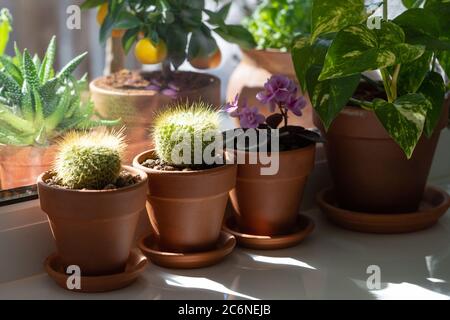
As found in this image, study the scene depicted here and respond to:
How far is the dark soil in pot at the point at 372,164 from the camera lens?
1.47m

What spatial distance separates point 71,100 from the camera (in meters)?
1.45

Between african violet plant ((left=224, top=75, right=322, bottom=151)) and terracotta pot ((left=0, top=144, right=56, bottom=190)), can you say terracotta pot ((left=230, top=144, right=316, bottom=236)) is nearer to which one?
african violet plant ((left=224, top=75, right=322, bottom=151))

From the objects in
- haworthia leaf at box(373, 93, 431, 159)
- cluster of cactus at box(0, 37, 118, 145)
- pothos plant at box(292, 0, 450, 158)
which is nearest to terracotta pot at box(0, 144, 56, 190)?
cluster of cactus at box(0, 37, 118, 145)

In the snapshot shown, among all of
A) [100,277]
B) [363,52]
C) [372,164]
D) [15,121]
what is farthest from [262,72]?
[100,277]

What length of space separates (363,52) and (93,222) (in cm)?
50

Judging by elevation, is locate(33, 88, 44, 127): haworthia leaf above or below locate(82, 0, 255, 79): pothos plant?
below

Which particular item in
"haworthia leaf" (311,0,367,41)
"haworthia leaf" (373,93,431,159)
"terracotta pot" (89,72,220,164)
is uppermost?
"haworthia leaf" (311,0,367,41)

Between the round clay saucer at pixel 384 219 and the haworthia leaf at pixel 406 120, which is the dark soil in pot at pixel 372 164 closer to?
the round clay saucer at pixel 384 219

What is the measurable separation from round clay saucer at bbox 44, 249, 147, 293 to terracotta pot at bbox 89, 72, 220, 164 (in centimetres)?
32

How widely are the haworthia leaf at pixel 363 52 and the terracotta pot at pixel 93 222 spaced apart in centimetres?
35

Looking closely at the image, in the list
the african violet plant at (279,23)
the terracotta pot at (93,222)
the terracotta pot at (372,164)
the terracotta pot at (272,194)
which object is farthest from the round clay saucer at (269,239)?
the african violet plant at (279,23)

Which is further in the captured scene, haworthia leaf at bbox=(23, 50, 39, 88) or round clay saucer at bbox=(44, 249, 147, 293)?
haworthia leaf at bbox=(23, 50, 39, 88)

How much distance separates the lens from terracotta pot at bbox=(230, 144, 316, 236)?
4.56ft
